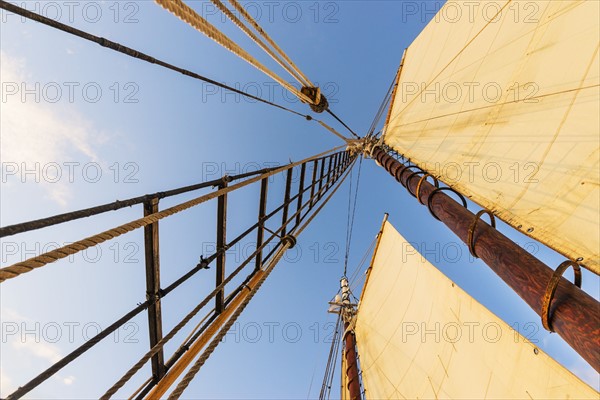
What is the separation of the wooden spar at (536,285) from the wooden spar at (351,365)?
6.06 metres

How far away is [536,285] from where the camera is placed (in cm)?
205

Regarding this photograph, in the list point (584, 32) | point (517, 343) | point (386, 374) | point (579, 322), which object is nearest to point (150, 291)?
point (579, 322)

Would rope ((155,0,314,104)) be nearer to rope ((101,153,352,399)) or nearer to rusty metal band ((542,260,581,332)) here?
rope ((101,153,352,399))

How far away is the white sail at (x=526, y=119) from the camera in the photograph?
100 inches

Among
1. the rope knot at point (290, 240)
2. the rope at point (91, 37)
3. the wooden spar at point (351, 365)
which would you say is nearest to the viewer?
the rope at point (91, 37)

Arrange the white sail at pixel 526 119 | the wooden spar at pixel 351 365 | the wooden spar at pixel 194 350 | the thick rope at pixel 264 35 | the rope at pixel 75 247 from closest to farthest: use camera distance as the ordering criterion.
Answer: the rope at pixel 75 247 → the wooden spar at pixel 194 350 → the white sail at pixel 526 119 → the thick rope at pixel 264 35 → the wooden spar at pixel 351 365

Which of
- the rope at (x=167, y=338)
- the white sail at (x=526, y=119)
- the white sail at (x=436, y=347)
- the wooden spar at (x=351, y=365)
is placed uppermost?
the white sail at (x=526, y=119)

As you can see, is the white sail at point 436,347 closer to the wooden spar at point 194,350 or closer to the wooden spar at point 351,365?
the wooden spar at point 351,365

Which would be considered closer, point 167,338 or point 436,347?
point 167,338

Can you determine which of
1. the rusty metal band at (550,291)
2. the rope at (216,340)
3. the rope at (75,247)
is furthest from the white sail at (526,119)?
the rope at (75,247)

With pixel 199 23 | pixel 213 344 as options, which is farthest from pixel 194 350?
pixel 199 23

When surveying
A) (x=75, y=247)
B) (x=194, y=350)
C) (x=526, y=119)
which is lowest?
(x=194, y=350)

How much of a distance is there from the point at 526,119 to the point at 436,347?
5.33 metres

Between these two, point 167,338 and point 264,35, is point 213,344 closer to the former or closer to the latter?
point 167,338
